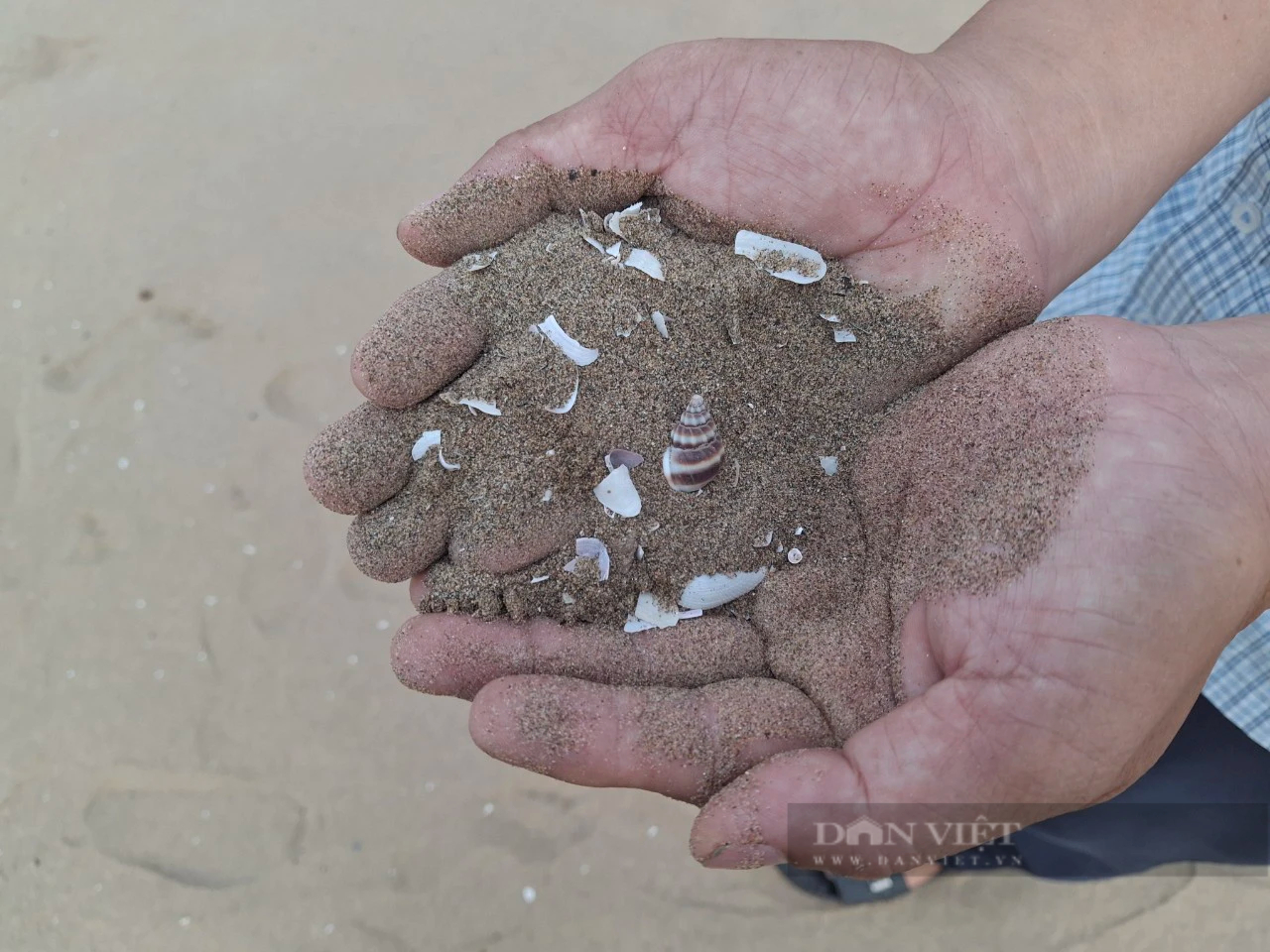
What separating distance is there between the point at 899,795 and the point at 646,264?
4.07 ft

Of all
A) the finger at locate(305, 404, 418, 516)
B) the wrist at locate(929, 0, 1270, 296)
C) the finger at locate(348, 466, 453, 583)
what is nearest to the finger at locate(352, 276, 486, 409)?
the finger at locate(305, 404, 418, 516)

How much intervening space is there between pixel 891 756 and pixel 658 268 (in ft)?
3.80

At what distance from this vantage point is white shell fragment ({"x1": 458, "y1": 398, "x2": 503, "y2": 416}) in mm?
1937

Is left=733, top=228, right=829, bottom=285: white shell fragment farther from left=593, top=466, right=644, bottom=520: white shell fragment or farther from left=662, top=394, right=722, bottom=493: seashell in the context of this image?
left=593, top=466, right=644, bottom=520: white shell fragment

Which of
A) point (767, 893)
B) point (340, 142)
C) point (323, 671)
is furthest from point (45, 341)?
point (767, 893)

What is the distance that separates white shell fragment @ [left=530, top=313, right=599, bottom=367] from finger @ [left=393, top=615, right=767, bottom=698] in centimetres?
59

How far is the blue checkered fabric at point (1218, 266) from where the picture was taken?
6.16 ft

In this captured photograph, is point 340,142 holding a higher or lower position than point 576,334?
higher

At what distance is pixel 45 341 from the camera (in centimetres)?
321

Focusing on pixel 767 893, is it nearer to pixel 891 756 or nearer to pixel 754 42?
pixel 891 756

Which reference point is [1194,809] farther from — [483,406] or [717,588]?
[483,406]

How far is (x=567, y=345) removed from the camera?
196 cm

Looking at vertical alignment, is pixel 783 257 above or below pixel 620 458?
above

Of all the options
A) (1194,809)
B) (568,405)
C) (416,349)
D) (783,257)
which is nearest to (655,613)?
(568,405)
